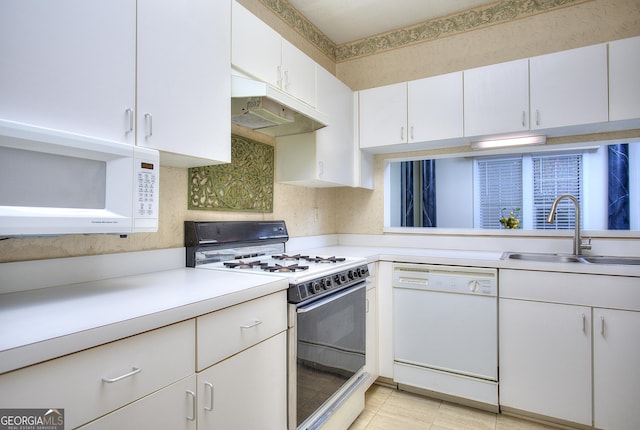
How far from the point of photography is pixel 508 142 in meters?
2.46

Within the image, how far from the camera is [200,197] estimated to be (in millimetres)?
1903

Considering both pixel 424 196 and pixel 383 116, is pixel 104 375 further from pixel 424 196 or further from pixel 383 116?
pixel 424 196

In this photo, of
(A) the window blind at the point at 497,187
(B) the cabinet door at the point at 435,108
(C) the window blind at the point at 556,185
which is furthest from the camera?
(A) the window blind at the point at 497,187

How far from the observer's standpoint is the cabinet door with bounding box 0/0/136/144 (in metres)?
0.94

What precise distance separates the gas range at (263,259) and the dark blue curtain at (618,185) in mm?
3018

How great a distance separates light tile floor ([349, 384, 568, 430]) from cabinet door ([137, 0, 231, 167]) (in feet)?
5.84

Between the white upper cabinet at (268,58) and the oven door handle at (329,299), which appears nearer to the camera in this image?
the oven door handle at (329,299)

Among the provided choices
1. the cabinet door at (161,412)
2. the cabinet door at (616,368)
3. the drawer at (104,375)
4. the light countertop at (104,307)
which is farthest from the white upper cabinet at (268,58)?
the cabinet door at (616,368)

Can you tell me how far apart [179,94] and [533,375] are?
240 cm

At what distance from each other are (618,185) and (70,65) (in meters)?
4.69

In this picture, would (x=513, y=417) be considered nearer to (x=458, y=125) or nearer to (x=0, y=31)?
(x=458, y=125)

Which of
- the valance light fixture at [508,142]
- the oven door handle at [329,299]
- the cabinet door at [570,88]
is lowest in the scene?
the oven door handle at [329,299]

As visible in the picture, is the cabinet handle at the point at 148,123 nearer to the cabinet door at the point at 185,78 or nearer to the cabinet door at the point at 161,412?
the cabinet door at the point at 185,78

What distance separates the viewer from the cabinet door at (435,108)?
250 cm
